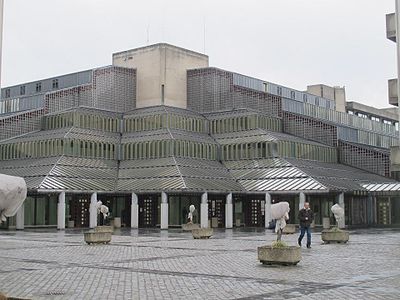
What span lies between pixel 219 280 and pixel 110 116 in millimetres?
59359

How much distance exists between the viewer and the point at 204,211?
58469mm

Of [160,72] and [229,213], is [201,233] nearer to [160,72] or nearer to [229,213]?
[229,213]

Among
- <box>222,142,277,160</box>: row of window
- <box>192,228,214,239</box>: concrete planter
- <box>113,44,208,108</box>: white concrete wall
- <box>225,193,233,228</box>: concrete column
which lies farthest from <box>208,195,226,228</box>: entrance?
<box>192,228,214,239</box>: concrete planter

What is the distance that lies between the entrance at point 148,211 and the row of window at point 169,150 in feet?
19.8

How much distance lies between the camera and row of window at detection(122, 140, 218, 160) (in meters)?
66.4

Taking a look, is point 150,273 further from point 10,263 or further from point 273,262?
point 10,263

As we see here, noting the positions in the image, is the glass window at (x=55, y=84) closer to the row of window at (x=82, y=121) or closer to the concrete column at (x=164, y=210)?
the row of window at (x=82, y=121)

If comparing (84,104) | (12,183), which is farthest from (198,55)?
(12,183)

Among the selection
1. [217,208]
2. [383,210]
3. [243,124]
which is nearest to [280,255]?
[217,208]

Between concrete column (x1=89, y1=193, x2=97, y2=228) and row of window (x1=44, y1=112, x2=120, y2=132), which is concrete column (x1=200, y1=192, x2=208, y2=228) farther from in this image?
row of window (x1=44, y1=112, x2=120, y2=132)

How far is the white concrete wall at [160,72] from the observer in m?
82.1

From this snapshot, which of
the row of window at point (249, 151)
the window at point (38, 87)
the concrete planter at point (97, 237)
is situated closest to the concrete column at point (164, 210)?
the row of window at point (249, 151)

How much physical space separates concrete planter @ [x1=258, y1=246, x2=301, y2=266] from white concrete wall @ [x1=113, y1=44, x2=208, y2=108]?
202 ft

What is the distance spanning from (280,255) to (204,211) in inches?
1483
